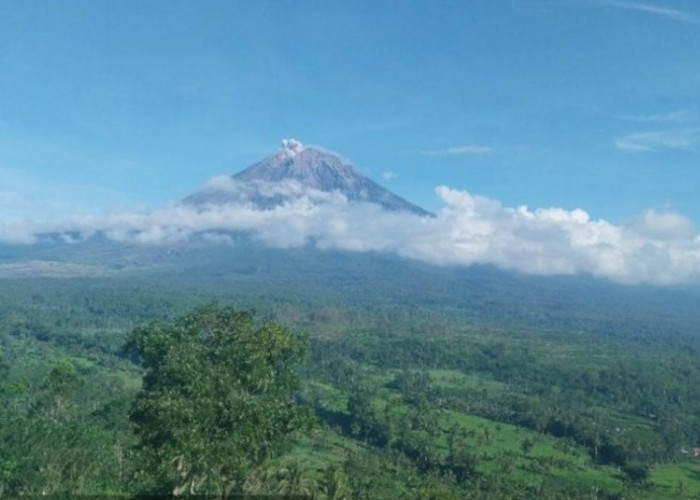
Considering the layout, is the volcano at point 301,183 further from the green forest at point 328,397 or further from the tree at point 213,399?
the tree at point 213,399

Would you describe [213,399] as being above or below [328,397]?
above

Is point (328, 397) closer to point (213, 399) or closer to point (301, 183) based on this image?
point (213, 399)

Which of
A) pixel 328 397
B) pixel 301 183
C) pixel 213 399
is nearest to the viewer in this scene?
pixel 213 399

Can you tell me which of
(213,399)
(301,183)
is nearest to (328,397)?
(213,399)

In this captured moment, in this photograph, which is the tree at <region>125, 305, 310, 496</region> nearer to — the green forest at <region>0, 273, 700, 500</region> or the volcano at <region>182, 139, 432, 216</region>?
the green forest at <region>0, 273, 700, 500</region>

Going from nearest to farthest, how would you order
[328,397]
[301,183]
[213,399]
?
1. [213,399]
2. [328,397]
3. [301,183]

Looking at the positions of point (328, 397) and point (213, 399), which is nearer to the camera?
point (213, 399)
